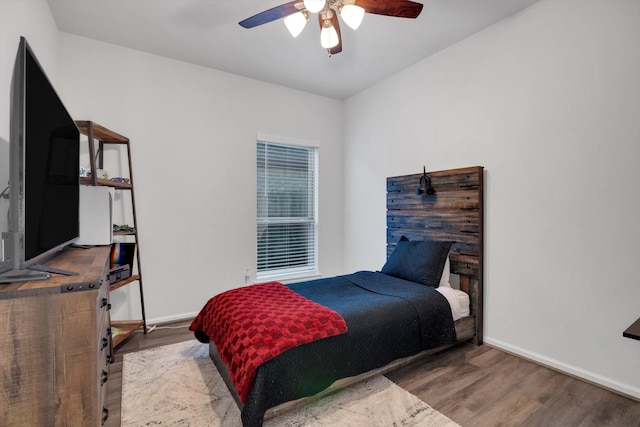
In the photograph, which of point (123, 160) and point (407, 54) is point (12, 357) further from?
point (407, 54)

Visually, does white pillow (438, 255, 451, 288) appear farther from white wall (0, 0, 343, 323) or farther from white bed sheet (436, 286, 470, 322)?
white wall (0, 0, 343, 323)

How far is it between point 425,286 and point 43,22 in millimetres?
3676

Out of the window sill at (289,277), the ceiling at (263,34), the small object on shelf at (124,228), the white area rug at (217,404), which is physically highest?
the ceiling at (263,34)

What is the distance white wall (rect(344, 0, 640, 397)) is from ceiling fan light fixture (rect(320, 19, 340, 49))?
1.54 metres

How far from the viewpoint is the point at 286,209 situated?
4.18 metres

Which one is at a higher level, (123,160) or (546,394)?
(123,160)

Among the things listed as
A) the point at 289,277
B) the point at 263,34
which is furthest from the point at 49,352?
the point at 289,277

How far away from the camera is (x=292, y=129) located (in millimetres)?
4133

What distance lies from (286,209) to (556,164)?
9.63 feet

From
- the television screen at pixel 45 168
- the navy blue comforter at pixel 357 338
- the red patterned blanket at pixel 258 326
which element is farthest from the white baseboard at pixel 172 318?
the television screen at pixel 45 168

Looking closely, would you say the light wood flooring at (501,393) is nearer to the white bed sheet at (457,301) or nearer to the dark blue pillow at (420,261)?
the white bed sheet at (457,301)

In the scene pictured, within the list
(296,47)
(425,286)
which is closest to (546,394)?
(425,286)

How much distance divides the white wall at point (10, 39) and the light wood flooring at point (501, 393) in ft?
5.09

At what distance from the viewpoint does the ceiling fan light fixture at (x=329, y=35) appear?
2.07m
